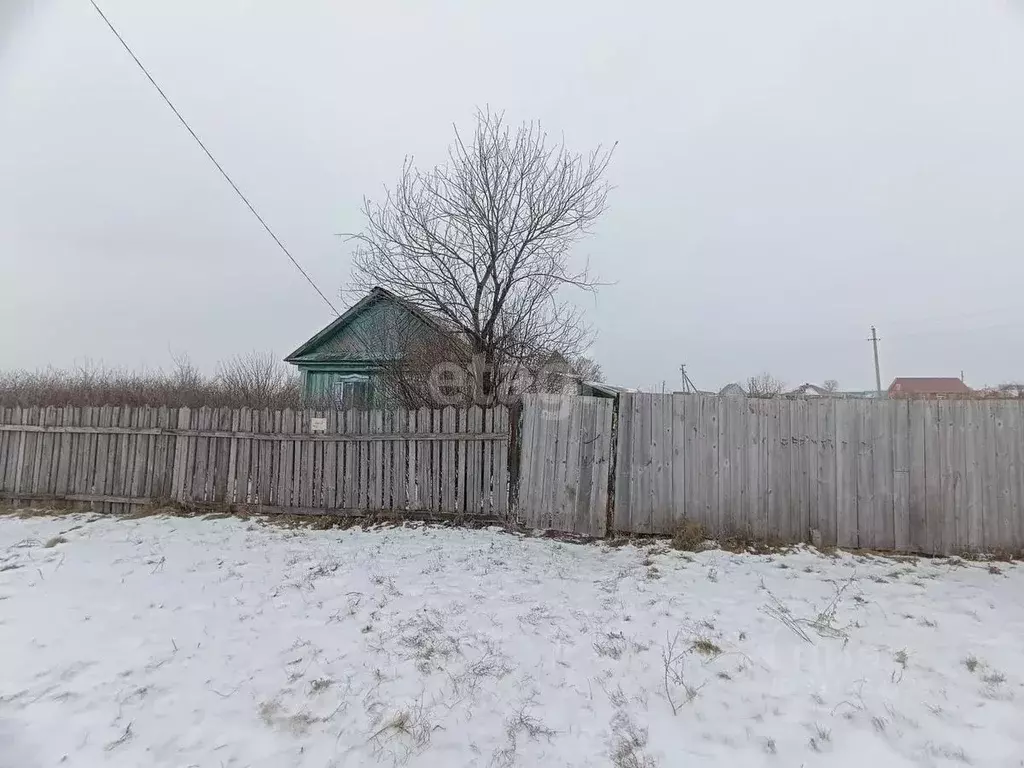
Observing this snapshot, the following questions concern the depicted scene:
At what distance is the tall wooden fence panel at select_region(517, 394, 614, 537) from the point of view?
645 centimetres

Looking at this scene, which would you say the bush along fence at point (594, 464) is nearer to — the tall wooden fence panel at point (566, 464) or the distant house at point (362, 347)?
the tall wooden fence panel at point (566, 464)

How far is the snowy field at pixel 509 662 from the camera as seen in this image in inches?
99.0

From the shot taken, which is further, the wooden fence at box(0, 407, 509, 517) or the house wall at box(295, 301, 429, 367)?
the house wall at box(295, 301, 429, 367)

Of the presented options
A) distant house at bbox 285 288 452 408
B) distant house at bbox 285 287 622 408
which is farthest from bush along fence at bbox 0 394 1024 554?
distant house at bbox 285 288 452 408

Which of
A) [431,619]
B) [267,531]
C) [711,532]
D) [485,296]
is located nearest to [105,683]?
[431,619]

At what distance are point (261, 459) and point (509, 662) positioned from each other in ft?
19.2

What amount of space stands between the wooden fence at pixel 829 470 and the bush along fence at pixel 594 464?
0.05ft

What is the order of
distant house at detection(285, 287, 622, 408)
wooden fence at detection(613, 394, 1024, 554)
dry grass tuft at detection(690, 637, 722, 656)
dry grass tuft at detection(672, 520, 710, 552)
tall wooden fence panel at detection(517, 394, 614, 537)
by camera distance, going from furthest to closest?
distant house at detection(285, 287, 622, 408) → tall wooden fence panel at detection(517, 394, 614, 537) → dry grass tuft at detection(672, 520, 710, 552) → wooden fence at detection(613, 394, 1024, 554) → dry grass tuft at detection(690, 637, 722, 656)

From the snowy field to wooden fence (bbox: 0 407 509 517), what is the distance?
1.86 meters

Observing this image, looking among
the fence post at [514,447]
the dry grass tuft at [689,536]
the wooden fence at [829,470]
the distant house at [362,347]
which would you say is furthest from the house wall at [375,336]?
the dry grass tuft at [689,536]

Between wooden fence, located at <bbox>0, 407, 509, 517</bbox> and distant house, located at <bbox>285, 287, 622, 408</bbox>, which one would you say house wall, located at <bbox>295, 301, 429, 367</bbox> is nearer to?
distant house, located at <bbox>285, 287, 622, 408</bbox>

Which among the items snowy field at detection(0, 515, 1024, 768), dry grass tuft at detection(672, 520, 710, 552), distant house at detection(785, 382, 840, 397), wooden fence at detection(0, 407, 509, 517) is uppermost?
distant house at detection(785, 382, 840, 397)

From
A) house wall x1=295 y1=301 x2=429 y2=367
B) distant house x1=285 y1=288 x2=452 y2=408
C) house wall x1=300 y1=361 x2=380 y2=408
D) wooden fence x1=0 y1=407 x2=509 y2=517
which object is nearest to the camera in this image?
wooden fence x1=0 y1=407 x2=509 y2=517

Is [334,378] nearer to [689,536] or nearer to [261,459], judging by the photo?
[261,459]
